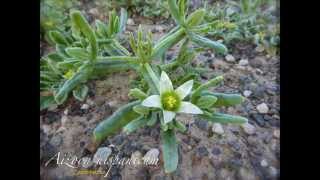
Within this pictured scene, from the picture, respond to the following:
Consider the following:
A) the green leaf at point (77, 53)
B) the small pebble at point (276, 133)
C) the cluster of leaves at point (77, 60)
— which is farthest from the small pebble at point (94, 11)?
the small pebble at point (276, 133)

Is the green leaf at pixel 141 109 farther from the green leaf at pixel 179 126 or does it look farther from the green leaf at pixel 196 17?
the green leaf at pixel 196 17

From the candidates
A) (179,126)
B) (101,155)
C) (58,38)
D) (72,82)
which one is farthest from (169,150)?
(58,38)

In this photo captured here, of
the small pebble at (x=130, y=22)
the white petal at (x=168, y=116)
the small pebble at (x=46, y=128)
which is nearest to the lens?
the white petal at (x=168, y=116)

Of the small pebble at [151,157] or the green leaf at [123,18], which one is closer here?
the small pebble at [151,157]

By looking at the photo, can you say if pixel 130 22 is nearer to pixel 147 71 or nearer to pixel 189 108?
pixel 147 71

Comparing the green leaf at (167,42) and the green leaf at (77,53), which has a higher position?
the green leaf at (167,42)

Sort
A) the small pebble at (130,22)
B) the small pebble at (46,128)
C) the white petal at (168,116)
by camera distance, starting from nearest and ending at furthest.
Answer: the white petal at (168,116), the small pebble at (46,128), the small pebble at (130,22)

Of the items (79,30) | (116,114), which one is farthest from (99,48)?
(116,114)
